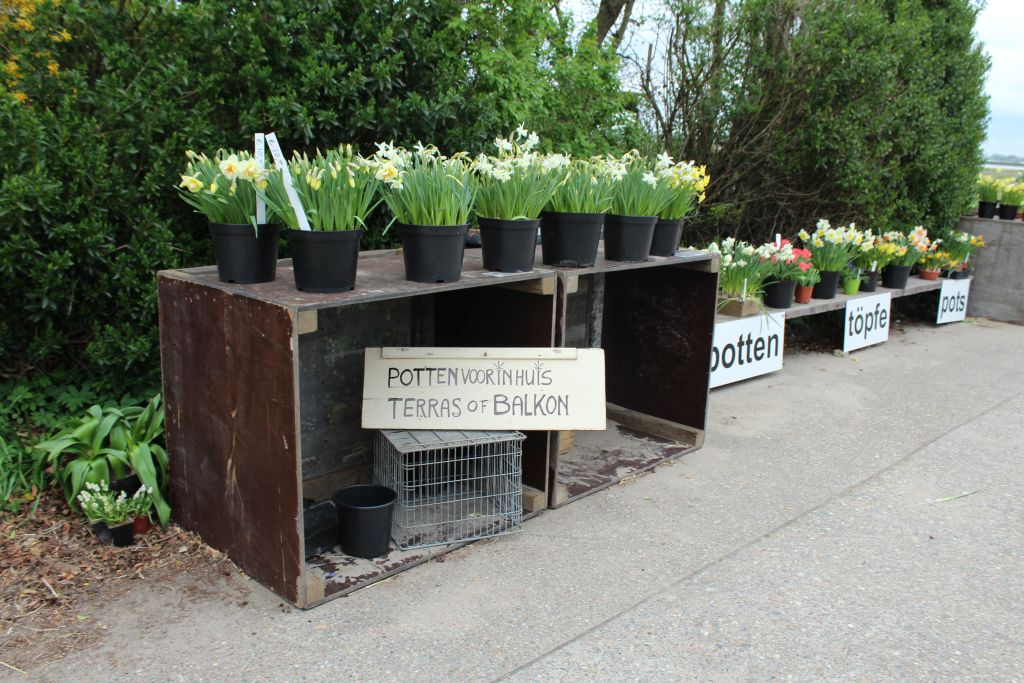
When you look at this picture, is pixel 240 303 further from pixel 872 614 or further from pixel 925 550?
pixel 925 550

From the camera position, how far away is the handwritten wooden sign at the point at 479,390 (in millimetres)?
3365

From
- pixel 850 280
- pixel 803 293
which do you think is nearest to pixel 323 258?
pixel 803 293

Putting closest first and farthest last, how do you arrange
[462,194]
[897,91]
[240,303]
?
[240,303] → [462,194] → [897,91]

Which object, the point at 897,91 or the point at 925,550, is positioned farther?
the point at 897,91

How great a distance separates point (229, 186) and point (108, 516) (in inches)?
52.2

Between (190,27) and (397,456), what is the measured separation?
217 cm

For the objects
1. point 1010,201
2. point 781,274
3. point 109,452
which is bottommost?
point 109,452

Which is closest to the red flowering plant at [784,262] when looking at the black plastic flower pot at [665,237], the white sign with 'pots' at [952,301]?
the black plastic flower pot at [665,237]

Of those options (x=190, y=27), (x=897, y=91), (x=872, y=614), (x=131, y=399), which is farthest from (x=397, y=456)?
(x=897, y=91)

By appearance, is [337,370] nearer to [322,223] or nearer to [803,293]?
[322,223]

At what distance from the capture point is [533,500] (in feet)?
11.8

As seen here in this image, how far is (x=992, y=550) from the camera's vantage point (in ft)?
11.4

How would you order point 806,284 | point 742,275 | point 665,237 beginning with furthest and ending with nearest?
point 806,284, point 742,275, point 665,237

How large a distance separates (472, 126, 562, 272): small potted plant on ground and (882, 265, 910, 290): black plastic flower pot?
5.16 meters
